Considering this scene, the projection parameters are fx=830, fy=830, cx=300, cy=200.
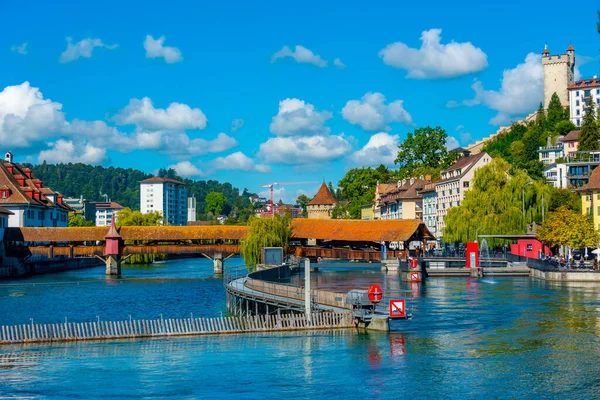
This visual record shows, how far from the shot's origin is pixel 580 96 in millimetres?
137000

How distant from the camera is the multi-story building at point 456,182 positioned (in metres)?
100

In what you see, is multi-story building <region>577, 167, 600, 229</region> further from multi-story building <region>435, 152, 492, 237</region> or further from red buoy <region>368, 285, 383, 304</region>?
red buoy <region>368, 285, 383, 304</region>

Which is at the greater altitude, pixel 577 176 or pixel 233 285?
pixel 577 176

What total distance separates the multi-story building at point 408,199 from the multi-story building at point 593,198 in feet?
135

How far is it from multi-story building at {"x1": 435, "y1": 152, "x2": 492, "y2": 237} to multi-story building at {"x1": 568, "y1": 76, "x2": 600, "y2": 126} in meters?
40.4

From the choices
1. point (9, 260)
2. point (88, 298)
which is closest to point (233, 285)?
point (88, 298)

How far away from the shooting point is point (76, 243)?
297ft

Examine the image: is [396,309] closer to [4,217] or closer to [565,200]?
[565,200]

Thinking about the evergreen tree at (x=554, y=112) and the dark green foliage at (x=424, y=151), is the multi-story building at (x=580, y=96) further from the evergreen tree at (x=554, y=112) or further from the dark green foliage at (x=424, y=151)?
the dark green foliage at (x=424, y=151)

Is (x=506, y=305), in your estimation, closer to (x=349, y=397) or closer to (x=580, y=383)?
(x=580, y=383)

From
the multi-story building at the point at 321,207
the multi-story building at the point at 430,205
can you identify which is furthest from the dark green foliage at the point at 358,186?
the multi-story building at the point at 430,205

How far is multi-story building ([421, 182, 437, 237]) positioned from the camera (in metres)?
111

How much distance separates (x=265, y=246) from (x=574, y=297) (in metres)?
32.9

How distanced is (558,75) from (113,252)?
99.9 metres
